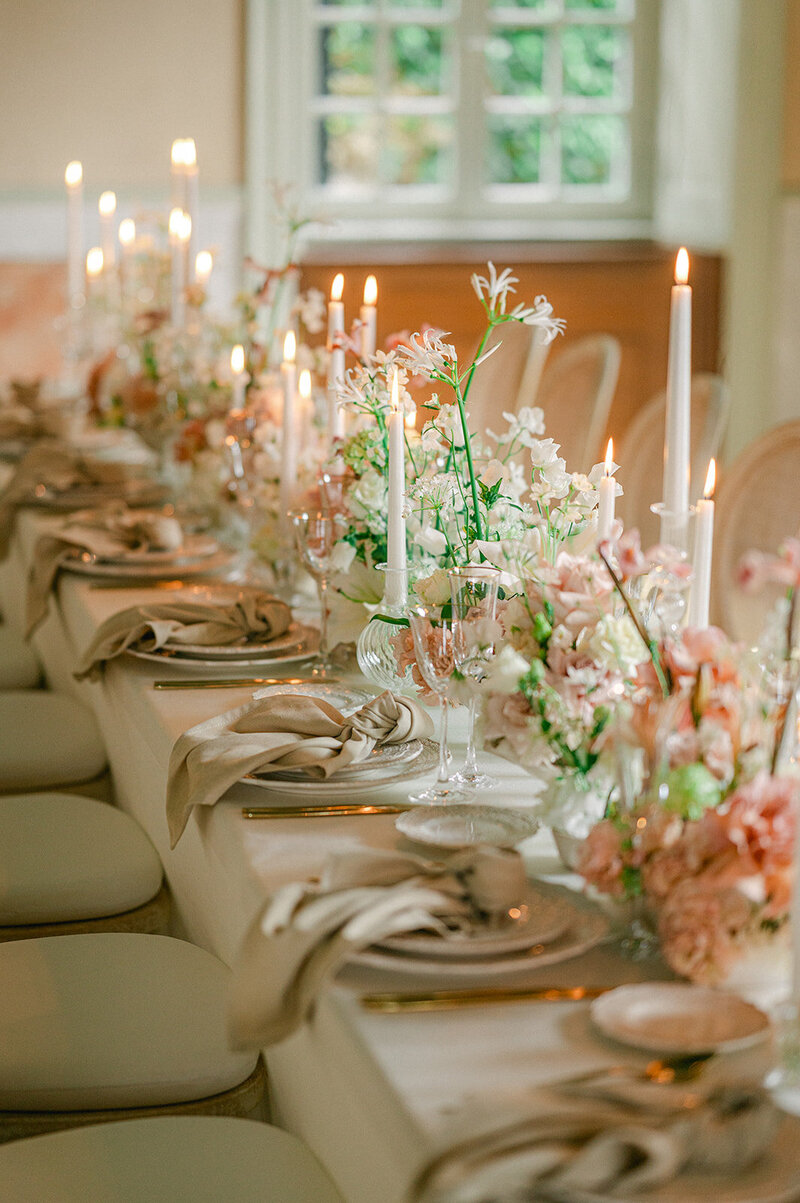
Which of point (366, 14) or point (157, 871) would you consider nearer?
point (157, 871)

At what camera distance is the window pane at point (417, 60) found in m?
4.95

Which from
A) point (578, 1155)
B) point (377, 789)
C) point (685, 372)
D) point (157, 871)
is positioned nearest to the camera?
point (578, 1155)

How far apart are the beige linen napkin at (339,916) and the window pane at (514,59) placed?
4.45 metres

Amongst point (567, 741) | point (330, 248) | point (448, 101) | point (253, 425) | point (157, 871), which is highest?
point (448, 101)

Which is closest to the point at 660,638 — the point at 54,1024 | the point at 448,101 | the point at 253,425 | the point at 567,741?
the point at 567,741

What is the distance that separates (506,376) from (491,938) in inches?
120

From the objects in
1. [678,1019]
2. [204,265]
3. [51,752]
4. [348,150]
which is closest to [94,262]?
[204,265]

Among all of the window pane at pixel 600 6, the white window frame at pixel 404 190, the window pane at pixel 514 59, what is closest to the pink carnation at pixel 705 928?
the white window frame at pixel 404 190

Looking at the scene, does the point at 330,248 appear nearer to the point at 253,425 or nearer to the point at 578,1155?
the point at 253,425

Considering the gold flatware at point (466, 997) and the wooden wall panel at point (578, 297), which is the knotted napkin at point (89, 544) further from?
the wooden wall panel at point (578, 297)

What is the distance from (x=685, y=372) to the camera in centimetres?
139

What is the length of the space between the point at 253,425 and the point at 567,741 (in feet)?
3.80

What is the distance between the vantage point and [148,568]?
85.4 inches

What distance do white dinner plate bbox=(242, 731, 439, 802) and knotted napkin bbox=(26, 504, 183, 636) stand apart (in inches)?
38.0
